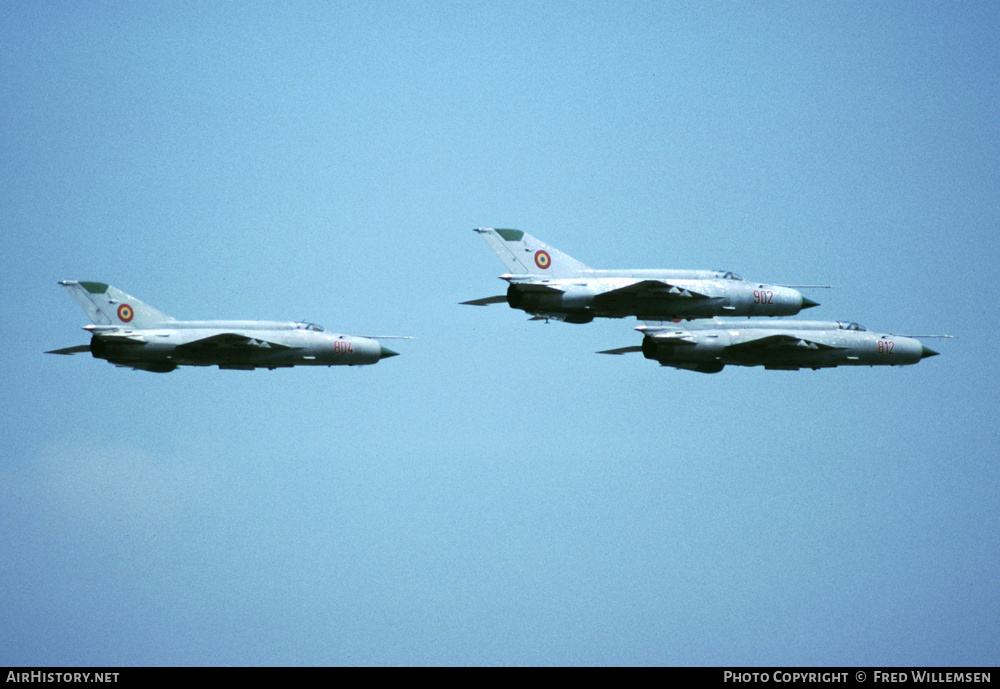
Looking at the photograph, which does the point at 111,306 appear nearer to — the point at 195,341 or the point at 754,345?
the point at 195,341

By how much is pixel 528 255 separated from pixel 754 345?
11.1 meters

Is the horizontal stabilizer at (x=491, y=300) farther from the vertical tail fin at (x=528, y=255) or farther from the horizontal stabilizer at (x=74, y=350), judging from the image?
the horizontal stabilizer at (x=74, y=350)

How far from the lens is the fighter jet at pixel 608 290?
88.5m

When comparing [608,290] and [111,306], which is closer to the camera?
[608,290]

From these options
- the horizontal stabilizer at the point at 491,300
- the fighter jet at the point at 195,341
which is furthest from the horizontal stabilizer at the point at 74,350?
the horizontal stabilizer at the point at 491,300

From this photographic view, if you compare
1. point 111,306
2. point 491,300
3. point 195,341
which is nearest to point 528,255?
point 491,300

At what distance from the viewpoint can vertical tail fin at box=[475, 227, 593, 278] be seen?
298 feet

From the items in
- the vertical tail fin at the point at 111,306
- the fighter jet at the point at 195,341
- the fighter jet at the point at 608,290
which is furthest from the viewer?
the vertical tail fin at the point at 111,306

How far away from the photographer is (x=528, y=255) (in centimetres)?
9094

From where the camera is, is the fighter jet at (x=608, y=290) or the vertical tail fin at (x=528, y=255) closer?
the fighter jet at (x=608, y=290)

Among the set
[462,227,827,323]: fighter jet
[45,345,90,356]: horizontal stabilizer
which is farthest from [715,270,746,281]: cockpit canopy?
[45,345,90,356]: horizontal stabilizer
